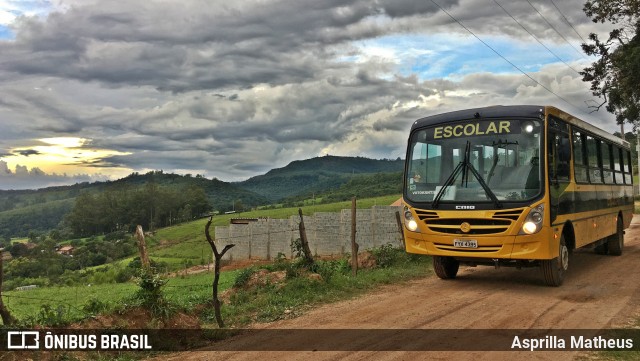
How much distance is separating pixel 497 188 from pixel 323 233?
23.4 meters

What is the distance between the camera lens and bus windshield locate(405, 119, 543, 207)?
9203 millimetres

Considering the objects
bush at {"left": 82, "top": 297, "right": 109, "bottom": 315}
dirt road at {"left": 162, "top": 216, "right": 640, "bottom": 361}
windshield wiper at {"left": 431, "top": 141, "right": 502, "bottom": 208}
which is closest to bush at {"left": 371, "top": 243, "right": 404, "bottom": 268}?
dirt road at {"left": 162, "top": 216, "right": 640, "bottom": 361}

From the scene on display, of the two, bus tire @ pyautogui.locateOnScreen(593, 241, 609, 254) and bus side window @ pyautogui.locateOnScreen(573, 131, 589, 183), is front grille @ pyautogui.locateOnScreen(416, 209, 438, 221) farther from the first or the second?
bus tire @ pyautogui.locateOnScreen(593, 241, 609, 254)

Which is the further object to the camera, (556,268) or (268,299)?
(556,268)

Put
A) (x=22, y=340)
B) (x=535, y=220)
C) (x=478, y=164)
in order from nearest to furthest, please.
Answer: (x=22, y=340) < (x=535, y=220) < (x=478, y=164)

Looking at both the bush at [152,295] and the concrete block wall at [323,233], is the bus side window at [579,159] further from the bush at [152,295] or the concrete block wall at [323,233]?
the concrete block wall at [323,233]

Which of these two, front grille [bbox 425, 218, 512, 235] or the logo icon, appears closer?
the logo icon

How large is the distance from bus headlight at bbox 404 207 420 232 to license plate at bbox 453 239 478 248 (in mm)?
887

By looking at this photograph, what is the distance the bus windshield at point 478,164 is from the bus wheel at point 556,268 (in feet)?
6.00

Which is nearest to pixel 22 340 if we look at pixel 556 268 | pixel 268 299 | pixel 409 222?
pixel 268 299

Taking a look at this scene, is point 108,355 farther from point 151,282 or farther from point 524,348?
point 524,348

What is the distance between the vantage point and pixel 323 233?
32.2 metres

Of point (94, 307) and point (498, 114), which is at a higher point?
point (498, 114)

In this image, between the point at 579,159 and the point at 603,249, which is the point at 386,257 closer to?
the point at 579,159
